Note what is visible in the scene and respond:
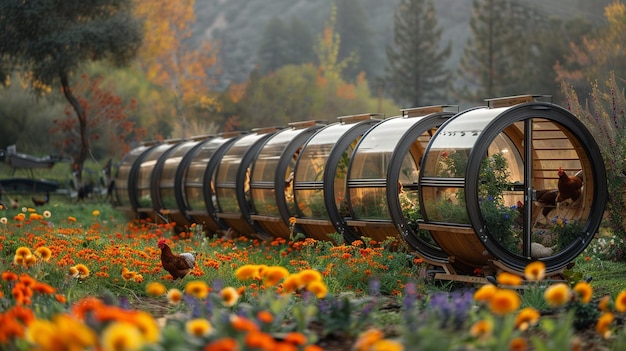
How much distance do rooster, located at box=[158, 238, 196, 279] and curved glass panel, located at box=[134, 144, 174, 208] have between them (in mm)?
9372

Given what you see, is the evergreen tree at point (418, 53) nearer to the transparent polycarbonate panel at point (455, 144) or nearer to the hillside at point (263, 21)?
the hillside at point (263, 21)

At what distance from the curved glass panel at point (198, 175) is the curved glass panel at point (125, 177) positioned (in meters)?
2.91

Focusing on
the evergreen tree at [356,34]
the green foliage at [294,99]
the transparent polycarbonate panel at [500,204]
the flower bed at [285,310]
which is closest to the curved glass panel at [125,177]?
the flower bed at [285,310]

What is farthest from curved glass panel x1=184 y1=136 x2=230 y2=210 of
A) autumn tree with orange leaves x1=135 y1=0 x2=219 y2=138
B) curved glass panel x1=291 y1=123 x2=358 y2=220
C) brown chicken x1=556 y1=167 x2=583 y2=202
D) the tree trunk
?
autumn tree with orange leaves x1=135 y1=0 x2=219 y2=138

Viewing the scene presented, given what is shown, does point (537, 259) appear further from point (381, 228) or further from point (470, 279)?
point (381, 228)

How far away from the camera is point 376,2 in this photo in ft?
251

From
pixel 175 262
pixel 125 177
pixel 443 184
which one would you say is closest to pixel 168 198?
pixel 125 177

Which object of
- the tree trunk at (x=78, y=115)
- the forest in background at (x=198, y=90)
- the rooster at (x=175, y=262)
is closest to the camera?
the rooster at (x=175, y=262)

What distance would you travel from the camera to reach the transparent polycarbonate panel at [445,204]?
9.42 meters

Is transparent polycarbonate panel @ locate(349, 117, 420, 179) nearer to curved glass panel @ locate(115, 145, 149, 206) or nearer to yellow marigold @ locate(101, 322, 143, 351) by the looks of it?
yellow marigold @ locate(101, 322, 143, 351)

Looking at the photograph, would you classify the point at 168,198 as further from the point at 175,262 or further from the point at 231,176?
the point at 175,262

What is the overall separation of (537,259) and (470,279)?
2.95ft

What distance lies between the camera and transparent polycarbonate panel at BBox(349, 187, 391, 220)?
36.0ft

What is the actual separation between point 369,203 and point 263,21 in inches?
2812
